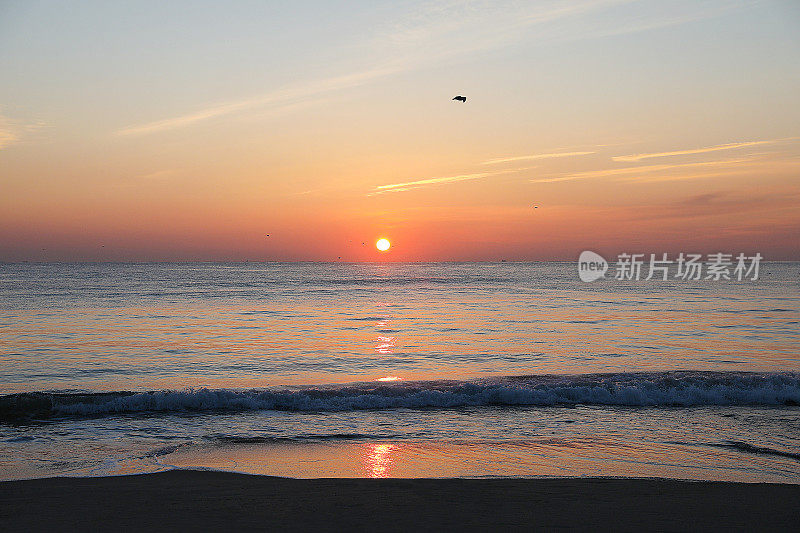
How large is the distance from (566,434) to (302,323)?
22385 mm

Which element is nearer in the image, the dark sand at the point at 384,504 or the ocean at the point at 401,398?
the dark sand at the point at 384,504

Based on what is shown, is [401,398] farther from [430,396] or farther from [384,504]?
[384,504]

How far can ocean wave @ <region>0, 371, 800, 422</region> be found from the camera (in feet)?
48.1

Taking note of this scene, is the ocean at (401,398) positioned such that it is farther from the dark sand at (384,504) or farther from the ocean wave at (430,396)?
the dark sand at (384,504)

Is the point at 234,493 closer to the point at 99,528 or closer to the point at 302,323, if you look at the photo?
the point at 99,528

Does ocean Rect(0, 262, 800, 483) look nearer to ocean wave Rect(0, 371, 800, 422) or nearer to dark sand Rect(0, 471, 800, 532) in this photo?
ocean wave Rect(0, 371, 800, 422)

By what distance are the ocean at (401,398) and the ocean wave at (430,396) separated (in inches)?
2.1

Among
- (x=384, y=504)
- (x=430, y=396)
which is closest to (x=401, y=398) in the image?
(x=430, y=396)

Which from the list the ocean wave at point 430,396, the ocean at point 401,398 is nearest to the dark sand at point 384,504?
the ocean at point 401,398

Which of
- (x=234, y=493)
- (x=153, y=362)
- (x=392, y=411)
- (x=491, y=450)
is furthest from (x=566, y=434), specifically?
(x=153, y=362)

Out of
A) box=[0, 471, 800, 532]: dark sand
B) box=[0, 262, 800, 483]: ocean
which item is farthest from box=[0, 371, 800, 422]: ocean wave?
box=[0, 471, 800, 532]: dark sand

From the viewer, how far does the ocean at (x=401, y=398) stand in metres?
10.0

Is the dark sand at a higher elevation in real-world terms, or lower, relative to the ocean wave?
higher

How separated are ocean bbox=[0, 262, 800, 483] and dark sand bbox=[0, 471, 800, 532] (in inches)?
24.7
